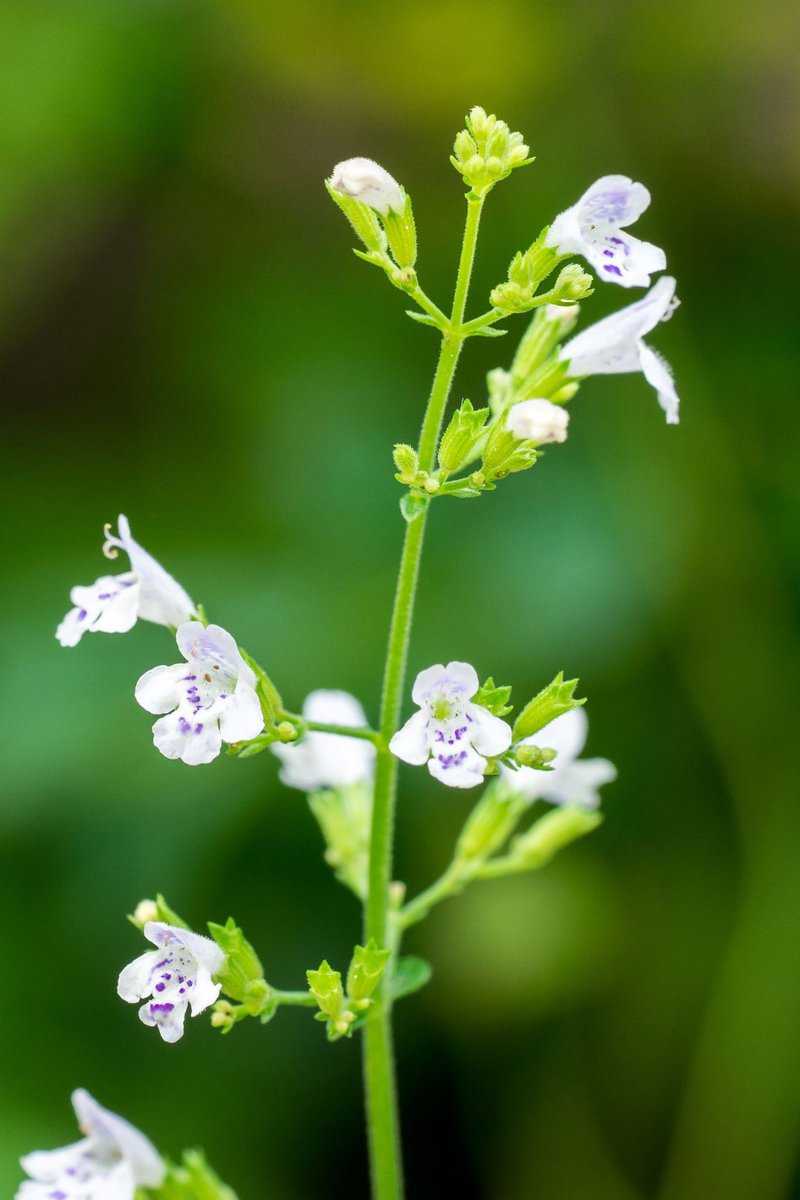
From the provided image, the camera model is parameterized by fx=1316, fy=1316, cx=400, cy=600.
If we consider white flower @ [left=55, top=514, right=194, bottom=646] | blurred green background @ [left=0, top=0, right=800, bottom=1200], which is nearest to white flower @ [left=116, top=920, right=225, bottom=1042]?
white flower @ [left=55, top=514, right=194, bottom=646]

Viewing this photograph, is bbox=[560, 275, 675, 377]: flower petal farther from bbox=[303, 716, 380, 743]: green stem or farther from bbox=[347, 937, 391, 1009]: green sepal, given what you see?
bbox=[347, 937, 391, 1009]: green sepal

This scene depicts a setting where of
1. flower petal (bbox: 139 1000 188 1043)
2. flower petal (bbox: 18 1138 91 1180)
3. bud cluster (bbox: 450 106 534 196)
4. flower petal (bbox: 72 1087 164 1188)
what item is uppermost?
bud cluster (bbox: 450 106 534 196)

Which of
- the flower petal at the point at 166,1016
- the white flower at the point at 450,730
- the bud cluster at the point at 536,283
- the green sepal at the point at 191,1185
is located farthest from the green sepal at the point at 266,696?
the green sepal at the point at 191,1185

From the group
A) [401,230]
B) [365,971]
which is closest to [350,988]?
[365,971]

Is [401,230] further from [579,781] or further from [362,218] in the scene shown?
[579,781]

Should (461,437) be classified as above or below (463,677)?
above

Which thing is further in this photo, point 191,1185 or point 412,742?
point 191,1185

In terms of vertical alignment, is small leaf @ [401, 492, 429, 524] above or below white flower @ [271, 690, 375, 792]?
above

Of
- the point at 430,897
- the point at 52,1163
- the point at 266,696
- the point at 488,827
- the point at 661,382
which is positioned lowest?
the point at 52,1163

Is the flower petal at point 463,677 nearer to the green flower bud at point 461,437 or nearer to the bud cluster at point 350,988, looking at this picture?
the green flower bud at point 461,437
